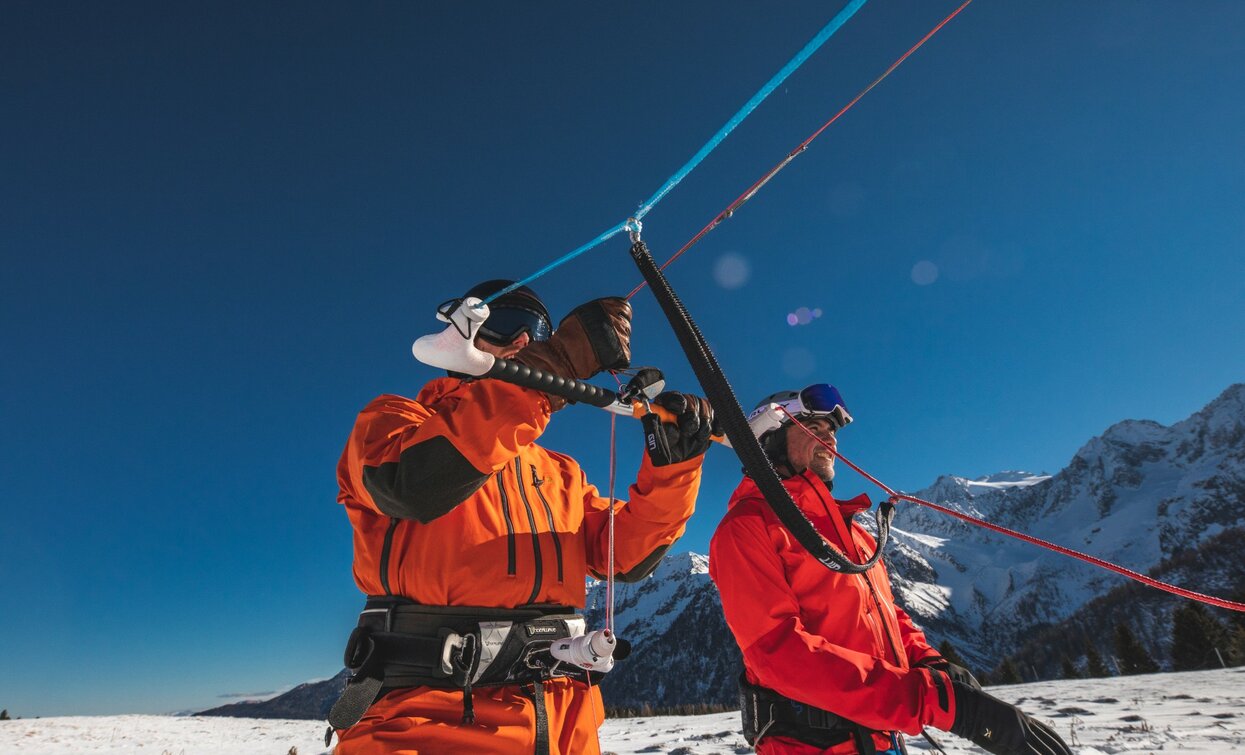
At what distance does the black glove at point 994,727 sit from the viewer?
2.74m

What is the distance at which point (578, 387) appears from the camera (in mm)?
1853

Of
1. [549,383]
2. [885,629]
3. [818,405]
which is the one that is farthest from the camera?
[818,405]

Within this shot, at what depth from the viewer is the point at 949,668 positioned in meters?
3.38

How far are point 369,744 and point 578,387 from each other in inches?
50.0

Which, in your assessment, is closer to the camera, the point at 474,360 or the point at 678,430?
the point at 474,360

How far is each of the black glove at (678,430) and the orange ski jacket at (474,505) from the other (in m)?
0.14

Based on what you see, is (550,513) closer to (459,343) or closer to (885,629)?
(459,343)

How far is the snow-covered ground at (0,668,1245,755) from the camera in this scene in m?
6.11

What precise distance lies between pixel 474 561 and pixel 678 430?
3.06 ft

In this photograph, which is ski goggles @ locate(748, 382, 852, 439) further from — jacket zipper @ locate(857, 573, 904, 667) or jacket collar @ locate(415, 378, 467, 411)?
jacket collar @ locate(415, 378, 467, 411)

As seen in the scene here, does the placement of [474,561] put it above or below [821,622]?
above

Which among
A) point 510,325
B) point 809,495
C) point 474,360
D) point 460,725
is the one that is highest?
point 510,325

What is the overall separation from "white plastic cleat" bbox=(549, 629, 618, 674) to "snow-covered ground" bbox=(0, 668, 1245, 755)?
6.09 metres

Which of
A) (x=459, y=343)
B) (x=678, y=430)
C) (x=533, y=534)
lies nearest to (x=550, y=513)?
(x=533, y=534)
